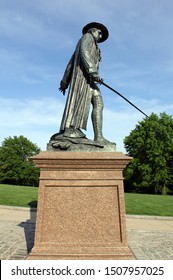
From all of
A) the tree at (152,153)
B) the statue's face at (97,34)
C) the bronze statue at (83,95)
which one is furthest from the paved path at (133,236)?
the tree at (152,153)

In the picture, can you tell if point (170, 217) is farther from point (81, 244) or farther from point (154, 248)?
point (81, 244)

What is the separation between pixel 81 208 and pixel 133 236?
12.1 ft

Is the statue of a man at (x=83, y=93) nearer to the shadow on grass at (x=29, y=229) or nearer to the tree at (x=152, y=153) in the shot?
the shadow on grass at (x=29, y=229)

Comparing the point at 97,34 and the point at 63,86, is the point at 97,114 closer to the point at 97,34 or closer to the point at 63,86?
the point at 63,86

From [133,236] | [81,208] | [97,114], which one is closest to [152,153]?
[133,236]

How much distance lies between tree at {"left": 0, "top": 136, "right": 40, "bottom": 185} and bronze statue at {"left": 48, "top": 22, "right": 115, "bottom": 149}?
44.7m

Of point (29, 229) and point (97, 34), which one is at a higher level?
point (97, 34)

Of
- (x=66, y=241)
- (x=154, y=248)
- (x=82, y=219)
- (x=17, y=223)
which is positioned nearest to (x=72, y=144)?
(x=82, y=219)

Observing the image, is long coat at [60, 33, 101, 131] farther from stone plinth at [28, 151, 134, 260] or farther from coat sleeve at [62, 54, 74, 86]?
stone plinth at [28, 151, 134, 260]

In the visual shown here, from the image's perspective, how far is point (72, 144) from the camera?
520 centimetres

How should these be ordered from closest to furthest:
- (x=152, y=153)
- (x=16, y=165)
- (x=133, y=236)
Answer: (x=133, y=236)
(x=152, y=153)
(x=16, y=165)

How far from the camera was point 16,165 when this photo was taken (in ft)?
165

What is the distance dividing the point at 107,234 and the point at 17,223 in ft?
17.8

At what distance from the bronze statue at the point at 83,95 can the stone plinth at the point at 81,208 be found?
2.39 feet
